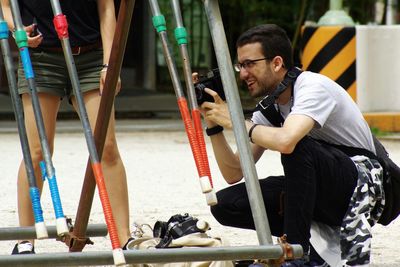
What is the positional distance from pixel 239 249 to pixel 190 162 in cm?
458

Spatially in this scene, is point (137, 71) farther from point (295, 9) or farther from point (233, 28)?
point (295, 9)

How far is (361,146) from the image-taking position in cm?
440

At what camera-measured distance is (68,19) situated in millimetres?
4531

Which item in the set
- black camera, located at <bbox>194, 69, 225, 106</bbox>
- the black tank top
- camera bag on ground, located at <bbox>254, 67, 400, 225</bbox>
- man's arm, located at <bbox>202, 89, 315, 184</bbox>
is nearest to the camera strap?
camera bag on ground, located at <bbox>254, 67, 400, 225</bbox>

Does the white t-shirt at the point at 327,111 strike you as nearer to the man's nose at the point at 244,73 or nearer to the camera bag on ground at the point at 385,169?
the camera bag on ground at the point at 385,169

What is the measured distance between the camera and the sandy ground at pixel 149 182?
5312 millimetres

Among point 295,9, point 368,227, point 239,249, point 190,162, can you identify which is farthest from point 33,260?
point 295,9

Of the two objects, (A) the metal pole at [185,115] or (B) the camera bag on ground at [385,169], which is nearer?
(A) the metal pole at [185,115]

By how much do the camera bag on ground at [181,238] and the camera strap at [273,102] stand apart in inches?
19.9

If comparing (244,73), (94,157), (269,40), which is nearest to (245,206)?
(244,73)

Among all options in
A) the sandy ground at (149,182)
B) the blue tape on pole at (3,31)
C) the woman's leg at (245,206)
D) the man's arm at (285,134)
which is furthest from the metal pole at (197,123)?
the sandy ground at (149,182)

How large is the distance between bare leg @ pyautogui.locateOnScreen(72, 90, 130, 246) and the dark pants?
1.32 ft

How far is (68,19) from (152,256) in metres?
1.54

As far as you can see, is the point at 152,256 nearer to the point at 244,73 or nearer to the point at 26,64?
the point at 26,64
